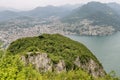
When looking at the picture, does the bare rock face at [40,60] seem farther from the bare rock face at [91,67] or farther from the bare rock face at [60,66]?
the bare rock face at [91,67]

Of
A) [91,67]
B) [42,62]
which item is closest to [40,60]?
[42,62]

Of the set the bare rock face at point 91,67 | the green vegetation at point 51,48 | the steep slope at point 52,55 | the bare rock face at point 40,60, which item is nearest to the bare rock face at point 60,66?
the steep slope at point 52,55

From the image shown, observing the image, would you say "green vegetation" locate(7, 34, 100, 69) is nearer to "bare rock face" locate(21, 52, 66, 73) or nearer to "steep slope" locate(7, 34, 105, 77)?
"steep slope" locate(7, 34, 105, 77)

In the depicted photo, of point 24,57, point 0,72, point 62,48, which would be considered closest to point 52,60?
point 24,57

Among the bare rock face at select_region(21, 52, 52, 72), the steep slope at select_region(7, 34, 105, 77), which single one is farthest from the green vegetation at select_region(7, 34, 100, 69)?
the bare rock face at select_region(21, 52, 52, 72)

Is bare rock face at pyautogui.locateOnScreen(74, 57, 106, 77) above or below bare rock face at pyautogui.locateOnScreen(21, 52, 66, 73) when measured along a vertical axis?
below

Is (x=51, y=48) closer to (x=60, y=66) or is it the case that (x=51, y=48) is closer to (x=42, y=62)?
(x=60, y=66)

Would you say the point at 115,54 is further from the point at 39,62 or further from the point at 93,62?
the point at 39,62

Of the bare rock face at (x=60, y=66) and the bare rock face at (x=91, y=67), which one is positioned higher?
the bare rock face at (x=60, y=66)

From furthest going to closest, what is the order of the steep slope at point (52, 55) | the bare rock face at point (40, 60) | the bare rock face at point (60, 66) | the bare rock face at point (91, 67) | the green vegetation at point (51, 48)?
the bare rock face at point (91, 67), the green vegetation at point (51, 48), the steep slope at point (52, 55), the bare rock face at point (60, 66), the bare rock face at point (40, 60)
